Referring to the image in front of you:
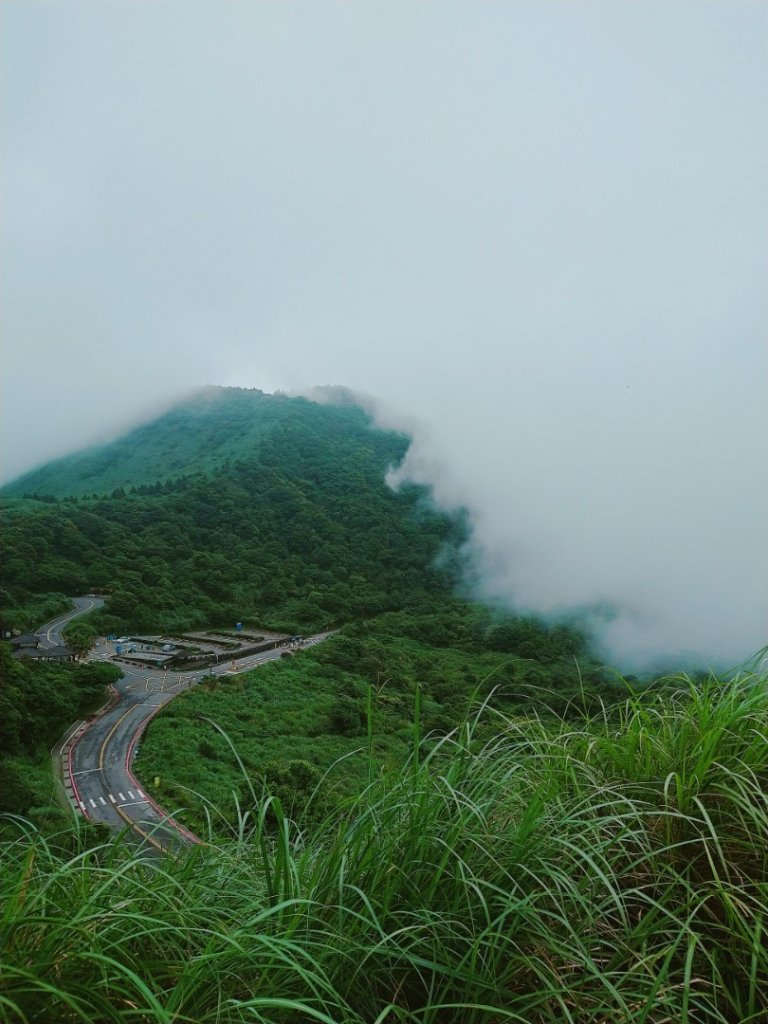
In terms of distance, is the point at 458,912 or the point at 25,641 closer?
the point at 458,912

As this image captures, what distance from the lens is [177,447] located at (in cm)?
7400

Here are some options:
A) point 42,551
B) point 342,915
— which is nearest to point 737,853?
point 342,915

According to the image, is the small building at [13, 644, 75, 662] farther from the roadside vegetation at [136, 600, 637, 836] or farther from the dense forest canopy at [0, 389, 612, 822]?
the roadside vegetation at [136, 600, 637, 836]

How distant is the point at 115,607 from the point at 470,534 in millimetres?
37726

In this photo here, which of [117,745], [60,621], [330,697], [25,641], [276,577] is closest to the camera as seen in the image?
[117,745]

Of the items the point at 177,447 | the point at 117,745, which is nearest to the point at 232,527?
the point at 177,447

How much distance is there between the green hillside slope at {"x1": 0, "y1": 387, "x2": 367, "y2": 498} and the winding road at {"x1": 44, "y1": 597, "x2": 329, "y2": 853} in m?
37.7

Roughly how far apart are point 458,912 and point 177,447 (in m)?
78.9

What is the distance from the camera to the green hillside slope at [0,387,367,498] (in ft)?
216

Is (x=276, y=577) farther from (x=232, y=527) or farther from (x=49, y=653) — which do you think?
(x=49, y=653)

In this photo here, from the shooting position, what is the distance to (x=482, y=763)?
1549 millimetres

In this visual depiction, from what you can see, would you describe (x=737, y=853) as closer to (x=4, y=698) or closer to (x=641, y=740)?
(x=641, y=740)

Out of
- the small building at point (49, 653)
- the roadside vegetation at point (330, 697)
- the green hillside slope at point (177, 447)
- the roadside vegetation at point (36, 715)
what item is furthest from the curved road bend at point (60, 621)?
the green hillside slope at point (177, 447)

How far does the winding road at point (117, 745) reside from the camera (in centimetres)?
1455
